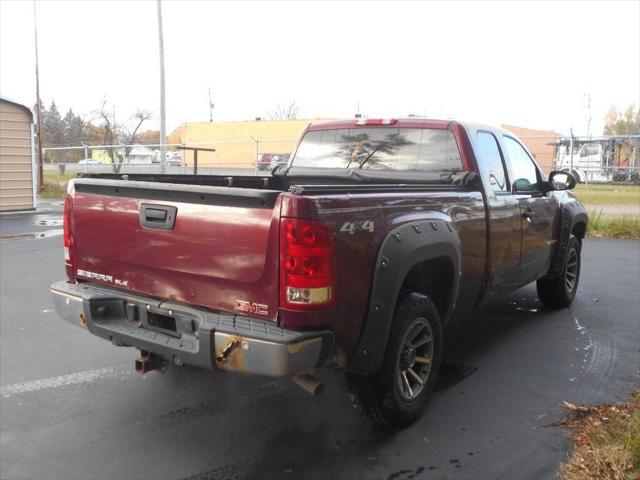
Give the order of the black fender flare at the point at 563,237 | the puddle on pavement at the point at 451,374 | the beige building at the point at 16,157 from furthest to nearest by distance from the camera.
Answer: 1. the beige building at the point at 16,157
2. the black fender flare at the point at 563,237
3. the puddle on pavement at the point at 451,374

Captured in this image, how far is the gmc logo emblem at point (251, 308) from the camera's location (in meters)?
3.00

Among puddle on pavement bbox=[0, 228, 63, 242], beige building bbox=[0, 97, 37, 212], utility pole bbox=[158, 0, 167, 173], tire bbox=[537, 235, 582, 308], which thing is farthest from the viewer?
utility pole bbox=[158, 0, 167, 173]

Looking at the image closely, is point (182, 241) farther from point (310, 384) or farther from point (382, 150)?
point (382, 150)

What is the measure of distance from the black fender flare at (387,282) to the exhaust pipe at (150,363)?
1.31 meters

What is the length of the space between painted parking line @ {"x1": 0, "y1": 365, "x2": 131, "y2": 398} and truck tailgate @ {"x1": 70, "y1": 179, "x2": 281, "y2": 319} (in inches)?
40.7

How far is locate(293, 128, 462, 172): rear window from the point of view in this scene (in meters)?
4.76

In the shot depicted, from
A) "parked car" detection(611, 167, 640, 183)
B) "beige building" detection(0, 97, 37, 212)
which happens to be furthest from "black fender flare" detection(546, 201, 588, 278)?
"parked car" detection(611, 167, 640, 183)

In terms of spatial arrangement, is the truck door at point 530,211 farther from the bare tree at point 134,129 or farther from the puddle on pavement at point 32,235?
the bare tree at point 134,129

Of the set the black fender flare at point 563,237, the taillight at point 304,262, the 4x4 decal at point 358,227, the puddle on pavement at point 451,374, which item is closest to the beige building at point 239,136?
the black fender flare at point 563,237

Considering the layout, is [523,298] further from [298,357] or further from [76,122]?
[76,122]

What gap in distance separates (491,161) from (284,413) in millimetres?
2651

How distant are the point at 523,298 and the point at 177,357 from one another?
17.3ft

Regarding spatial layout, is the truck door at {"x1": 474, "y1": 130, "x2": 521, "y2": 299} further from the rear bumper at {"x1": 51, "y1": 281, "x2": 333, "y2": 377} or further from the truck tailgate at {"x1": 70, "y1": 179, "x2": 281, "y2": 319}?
the truck tailgate at {"x1": 70, "y1": 179, "x2": 281, "y2": 319}

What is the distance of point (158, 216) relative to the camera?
10.9ft
